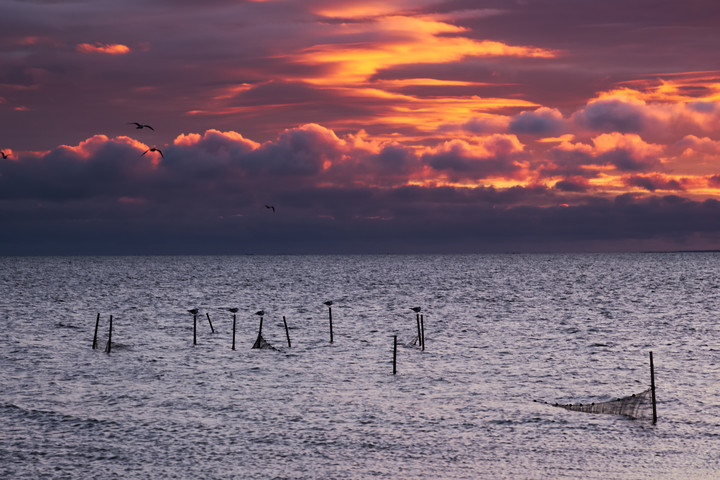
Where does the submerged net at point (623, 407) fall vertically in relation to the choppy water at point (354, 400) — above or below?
above

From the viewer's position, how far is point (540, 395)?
3966 cm

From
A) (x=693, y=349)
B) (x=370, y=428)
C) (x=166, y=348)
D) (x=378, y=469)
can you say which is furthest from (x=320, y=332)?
(x=378, y=469)

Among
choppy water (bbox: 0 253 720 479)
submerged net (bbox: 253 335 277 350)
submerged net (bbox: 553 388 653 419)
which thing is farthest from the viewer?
submerged net (bbox: 253 335 277 350)

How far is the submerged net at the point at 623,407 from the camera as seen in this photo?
113 feet

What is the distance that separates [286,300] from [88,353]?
208ft

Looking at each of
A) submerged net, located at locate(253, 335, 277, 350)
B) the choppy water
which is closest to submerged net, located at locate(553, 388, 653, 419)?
the choppy water

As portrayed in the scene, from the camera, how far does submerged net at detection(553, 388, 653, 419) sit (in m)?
34.5

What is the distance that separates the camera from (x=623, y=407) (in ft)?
115

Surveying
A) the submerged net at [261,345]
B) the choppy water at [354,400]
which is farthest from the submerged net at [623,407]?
the submerged net at [261,345]

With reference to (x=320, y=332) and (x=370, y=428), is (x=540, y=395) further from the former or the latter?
(x=320, y=332)

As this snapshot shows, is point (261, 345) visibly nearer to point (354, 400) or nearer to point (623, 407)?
point (354, 400)

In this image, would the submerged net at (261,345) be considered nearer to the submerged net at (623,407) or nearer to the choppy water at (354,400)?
the choppy water at (354,400)

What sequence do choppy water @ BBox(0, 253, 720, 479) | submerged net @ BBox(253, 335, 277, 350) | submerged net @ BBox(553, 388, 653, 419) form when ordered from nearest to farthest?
choppy water @ BBox(0, 253, 720, 479)
submerged net @ BBox(553, 388, 653, 419)
submerged net @ BBox(253, 335, 277, 350)

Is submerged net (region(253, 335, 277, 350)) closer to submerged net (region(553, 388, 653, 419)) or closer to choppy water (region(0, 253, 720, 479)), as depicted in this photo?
choppy water (region(0, 253, 720, 479))
